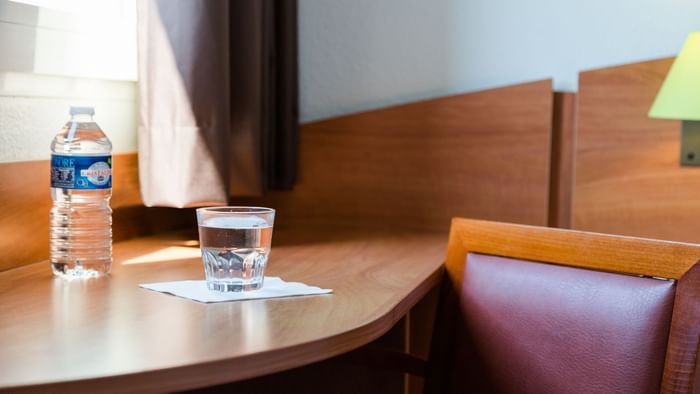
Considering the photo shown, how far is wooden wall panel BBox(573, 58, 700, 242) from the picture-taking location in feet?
6.09

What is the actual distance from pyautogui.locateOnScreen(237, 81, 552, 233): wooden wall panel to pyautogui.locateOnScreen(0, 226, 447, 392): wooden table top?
51 cm

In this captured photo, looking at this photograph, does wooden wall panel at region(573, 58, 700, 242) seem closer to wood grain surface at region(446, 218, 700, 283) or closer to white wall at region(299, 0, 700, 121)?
white wall at region(299, 0, 700, 121)

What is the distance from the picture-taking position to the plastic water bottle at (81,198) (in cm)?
127

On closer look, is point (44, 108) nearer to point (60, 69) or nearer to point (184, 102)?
point (60, 69)

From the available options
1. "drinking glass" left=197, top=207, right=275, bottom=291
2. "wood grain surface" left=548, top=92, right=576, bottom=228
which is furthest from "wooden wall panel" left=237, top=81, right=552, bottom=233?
"drinking glass" left=197, top=207, right=275, bottom=291

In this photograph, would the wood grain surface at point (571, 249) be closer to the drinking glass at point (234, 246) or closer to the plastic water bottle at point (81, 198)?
the drinking glass at point (234, 246)

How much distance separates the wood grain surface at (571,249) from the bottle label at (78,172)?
576mm

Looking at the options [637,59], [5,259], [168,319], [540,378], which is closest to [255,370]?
[168,319]

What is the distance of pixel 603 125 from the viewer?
1927mm

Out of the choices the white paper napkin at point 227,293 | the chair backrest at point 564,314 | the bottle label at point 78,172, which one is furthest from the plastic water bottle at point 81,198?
the chair backrest at point 564,314

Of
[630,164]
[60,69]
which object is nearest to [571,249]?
[630,164]

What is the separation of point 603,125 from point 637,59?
168 mm

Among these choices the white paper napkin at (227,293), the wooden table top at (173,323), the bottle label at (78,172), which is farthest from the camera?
the bottle label at (78,172)

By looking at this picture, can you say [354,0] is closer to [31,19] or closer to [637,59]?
[637,59]
